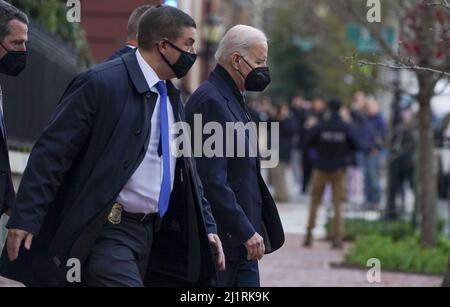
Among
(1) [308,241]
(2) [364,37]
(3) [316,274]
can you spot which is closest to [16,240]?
(3) [316,274]

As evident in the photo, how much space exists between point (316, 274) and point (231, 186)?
6.22 meters

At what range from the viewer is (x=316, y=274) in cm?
1307

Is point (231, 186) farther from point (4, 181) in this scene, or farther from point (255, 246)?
point (4, 181)

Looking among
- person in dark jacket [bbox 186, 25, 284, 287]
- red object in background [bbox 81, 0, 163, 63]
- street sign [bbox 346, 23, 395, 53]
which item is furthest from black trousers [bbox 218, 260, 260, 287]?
red object in background [bbox 81, 0, 163, 63]

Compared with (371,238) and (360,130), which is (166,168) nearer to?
(371,238)

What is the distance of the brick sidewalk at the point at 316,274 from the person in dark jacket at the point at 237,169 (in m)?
4.10

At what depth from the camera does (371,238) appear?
15.3 m

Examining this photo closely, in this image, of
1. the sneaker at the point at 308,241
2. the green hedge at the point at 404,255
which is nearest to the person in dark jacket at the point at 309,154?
the sneaker at the point at 308,241

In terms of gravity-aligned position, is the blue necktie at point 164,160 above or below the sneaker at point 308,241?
above

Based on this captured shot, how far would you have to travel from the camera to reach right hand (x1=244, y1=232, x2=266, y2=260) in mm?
6762

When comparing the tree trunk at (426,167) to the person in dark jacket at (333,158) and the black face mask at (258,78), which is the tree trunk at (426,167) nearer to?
the person in dark jacket at (333,158)

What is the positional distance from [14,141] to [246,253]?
527 centimetres

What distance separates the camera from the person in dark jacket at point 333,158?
16875 mm
